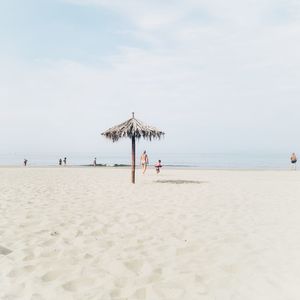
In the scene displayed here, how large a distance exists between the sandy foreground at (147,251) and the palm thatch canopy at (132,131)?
6.23 m

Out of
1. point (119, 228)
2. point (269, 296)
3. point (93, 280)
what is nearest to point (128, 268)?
point (93, 280)

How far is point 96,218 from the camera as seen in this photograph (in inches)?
329

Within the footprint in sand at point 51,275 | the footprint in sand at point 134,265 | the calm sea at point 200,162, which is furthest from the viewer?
the calm sea at point 200,162

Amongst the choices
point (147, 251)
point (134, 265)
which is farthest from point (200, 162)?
point (134, 265)

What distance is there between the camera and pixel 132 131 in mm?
16469

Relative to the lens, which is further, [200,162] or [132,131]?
[200,162]

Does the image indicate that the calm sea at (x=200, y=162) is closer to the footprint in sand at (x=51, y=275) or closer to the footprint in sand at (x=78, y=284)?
the footprint in sand at (x=51, y=275)

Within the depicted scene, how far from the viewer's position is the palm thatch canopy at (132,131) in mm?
16422

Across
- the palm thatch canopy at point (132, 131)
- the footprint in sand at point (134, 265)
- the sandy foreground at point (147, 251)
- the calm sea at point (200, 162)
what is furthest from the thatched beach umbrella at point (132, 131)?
the calm sea at point (200, 162)

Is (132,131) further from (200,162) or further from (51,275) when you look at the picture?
(200,162)

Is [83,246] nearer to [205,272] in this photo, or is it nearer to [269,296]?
[205,272]

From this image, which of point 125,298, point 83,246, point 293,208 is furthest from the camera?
point 293,208

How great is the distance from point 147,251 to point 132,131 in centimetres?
1079

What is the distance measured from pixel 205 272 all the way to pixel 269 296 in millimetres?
941
